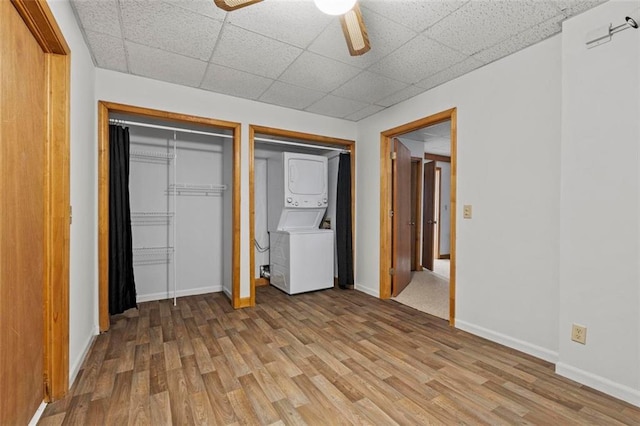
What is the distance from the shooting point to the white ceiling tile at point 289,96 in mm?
3086

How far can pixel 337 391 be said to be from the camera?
1790 millimetres

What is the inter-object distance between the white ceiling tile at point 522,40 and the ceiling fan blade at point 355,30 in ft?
4.02

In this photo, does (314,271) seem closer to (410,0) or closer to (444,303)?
(444,303)

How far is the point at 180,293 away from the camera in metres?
3.77

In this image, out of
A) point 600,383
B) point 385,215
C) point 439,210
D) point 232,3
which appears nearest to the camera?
point 232,3

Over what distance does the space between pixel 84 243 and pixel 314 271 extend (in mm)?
2536

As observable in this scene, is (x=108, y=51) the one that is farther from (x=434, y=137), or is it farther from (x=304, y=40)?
(x=434, y=137)

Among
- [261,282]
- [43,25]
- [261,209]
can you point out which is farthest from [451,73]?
[261,282]

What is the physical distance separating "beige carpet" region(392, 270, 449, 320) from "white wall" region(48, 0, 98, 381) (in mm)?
3072

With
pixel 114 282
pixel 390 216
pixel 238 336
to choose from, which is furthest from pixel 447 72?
pixel 114 282

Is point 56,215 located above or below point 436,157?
below

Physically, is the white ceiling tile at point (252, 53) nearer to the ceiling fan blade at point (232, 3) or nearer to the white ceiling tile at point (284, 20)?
the white ceiling tile at point (284, 20)

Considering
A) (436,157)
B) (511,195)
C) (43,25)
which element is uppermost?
(436,157)

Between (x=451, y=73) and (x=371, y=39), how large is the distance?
0.99 m
